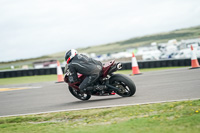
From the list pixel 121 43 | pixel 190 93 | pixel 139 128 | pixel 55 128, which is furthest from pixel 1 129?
pixel 121 43

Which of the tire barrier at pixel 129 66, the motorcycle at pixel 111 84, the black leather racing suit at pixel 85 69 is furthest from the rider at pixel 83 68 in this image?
the tire barrier at pixel 129 66

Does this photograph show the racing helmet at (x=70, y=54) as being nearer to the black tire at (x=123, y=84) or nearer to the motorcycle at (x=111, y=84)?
the motorcycle at (x=111, y=84)

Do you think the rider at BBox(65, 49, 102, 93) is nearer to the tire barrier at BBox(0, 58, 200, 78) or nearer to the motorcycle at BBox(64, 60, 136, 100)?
the motorcycle at BBox(64, 60, 136, 100)

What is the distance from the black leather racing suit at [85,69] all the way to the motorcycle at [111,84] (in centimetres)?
16

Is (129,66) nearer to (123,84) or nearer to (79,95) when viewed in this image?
(79,95)

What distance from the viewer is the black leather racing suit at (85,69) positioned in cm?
896

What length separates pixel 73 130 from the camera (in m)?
5.64

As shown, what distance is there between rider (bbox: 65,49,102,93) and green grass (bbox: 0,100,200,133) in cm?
161

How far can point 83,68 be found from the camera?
9.07m

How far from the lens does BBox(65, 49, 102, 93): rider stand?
897 centimetres

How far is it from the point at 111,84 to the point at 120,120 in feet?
9.41

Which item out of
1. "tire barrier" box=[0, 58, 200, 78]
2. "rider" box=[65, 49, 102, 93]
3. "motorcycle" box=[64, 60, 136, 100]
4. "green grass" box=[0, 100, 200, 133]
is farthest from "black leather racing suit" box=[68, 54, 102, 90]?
"tire barrier" box=[0, 58, 200, 78]

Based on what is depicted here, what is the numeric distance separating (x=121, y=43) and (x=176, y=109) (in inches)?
4788

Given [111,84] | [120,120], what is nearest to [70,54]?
[111,84]
